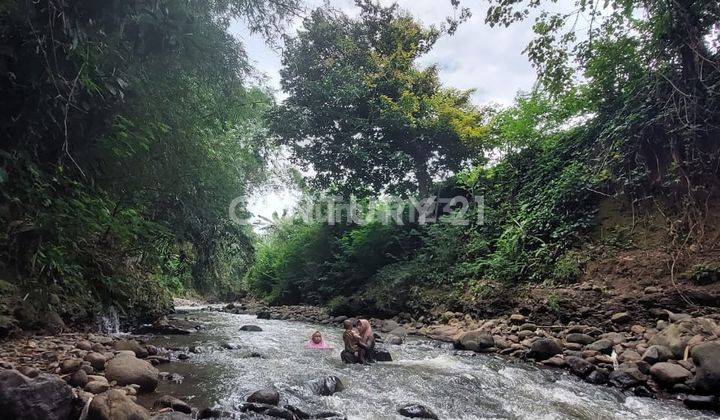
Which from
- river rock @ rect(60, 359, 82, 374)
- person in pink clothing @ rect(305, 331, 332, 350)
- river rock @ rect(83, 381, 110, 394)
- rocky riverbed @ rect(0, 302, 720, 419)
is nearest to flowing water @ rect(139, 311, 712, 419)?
rocky riverbed @ rect(0, 302, 720, 419)

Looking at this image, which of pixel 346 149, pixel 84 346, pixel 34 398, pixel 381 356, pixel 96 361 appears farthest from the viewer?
pixel 346 149

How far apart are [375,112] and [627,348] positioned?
11.6 m

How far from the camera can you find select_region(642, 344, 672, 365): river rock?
194 inches

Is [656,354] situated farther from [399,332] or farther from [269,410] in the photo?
[399,332]

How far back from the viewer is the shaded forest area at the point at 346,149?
147 inches

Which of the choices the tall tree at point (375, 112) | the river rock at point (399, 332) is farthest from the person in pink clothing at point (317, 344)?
the tall tree at point (375, 112)

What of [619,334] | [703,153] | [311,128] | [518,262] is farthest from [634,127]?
[311,128]

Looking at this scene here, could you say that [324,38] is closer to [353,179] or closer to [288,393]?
[353,179]

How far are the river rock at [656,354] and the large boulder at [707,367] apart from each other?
48 centimetres

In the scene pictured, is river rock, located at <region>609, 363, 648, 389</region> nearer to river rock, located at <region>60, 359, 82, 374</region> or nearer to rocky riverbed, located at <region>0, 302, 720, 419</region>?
rocky riverbed, located at <region>0, 302, 720, 419</region>

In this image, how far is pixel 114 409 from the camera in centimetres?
306

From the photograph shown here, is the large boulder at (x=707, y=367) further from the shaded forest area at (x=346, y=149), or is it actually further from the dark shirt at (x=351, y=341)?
the dark shirt at (x=351, y=341)

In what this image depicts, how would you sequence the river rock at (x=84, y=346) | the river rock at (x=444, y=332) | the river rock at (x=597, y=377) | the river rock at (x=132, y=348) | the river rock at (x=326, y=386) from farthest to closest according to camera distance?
the river rock at (x=444, y=332) < the river rock at (x=132, y=348) < the river rock at (x=84, y=346) < the river rock at (x=597, y=377) < the river rock at (x=326, y=386)

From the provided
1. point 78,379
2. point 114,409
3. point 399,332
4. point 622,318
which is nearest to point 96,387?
point 78,379
